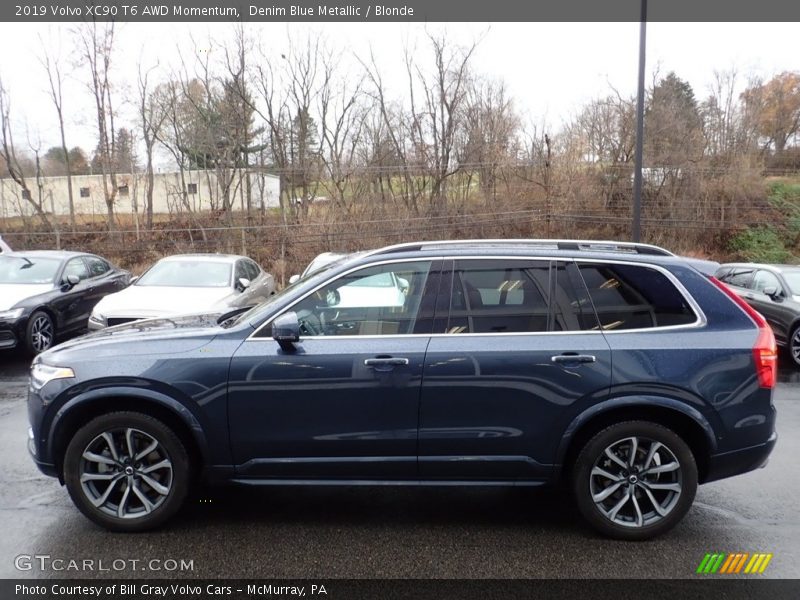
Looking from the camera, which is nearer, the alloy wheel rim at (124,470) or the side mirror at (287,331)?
the side mirror at (287,331)

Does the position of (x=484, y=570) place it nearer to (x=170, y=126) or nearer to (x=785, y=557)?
(x=785, y=557)

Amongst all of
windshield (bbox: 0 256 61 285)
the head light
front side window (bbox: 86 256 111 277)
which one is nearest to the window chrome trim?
the head light

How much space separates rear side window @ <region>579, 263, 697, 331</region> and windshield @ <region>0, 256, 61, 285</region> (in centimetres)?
917

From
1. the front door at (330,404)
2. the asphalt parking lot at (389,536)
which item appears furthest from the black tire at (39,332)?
the front door at (330,404)

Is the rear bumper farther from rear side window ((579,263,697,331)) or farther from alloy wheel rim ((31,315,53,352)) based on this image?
alloy wheel rim ((31,315,53,352))

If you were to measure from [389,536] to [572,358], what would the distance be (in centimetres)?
159

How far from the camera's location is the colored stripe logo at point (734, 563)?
3.37m

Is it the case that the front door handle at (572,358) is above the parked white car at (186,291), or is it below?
above

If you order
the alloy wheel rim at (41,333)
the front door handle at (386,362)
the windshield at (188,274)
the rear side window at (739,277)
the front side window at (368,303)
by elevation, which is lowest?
the alloy wheel rim at (41,333)

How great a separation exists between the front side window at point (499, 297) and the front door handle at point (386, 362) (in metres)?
0.36

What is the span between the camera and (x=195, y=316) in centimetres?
470

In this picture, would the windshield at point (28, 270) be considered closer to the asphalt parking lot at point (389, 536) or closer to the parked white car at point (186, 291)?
the parked white car at point (186, 291)

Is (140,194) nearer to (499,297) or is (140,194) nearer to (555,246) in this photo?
(555,246)

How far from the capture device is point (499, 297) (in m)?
3.79
